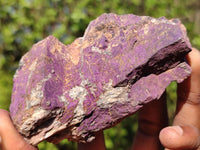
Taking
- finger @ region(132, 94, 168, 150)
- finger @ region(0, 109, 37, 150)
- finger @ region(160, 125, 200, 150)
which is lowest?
finger @ region(132, 94, 168, 150)

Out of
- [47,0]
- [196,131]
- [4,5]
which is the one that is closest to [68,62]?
[196,131]

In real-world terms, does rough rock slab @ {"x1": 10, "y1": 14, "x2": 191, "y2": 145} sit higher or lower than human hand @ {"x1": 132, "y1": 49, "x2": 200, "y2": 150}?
higher

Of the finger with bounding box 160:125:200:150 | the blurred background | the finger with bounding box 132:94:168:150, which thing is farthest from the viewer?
the blurred background

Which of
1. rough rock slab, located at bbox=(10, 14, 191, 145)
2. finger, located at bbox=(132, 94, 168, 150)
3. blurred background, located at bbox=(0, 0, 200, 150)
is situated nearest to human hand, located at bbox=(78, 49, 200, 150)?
finger, located at bbox=(132, 94, 168, 150)

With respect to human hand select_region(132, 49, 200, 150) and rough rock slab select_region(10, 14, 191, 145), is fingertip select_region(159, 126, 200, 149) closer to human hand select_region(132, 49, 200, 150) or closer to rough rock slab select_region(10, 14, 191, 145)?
human hand select_region(132, 49, 200, 150)

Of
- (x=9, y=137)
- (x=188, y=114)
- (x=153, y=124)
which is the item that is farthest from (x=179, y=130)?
(x=9, y=137)

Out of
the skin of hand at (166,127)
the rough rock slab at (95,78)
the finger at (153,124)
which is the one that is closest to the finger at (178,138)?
the skin of hand at (166,127)

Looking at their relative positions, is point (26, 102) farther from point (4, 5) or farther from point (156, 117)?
point (4, 5)

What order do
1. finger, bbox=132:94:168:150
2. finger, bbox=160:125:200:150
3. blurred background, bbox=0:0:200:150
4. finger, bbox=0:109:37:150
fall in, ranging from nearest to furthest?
finger, bbox=0:109:37:150
finger, bbox=160:125:200:150
finger, bbox=132:94:168:150
blurred background, bbox=0:0:200:150

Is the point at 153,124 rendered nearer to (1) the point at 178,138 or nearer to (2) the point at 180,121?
(2) the point at 180,121
